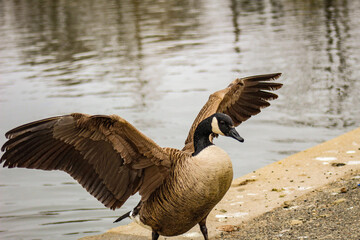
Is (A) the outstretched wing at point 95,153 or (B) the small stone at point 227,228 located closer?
(A) the outstretched wing at point 95,153

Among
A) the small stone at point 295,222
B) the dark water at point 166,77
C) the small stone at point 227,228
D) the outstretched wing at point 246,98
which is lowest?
the dark water at point 166,77

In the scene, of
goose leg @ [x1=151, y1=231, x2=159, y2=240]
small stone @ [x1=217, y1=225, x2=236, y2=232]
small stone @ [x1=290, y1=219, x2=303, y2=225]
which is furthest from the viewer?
small stone @ [x1=217, y1=225, x2=236, y2=232]

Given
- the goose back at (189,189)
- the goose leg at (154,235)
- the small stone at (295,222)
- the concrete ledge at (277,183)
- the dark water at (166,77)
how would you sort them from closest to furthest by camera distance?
the goose back at (189,189), the small stone at (295,222), the goose leg at (154,235), the concrete ledge at (277,183), the dark water at (166,77)

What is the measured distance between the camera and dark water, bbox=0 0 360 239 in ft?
25.7

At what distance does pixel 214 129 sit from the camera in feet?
16.9

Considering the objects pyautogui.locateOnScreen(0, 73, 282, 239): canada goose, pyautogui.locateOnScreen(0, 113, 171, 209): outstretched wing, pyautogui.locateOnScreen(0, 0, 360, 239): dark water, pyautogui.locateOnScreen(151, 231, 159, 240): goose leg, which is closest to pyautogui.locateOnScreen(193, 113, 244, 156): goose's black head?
pyautogui.locateOnScreen(0, 73, 282, 239): canada goose

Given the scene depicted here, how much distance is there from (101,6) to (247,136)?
Answer: 25.3 metres

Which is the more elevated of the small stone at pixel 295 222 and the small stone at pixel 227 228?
the small stone at pixel 295 222

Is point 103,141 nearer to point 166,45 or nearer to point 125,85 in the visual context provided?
point 125,85

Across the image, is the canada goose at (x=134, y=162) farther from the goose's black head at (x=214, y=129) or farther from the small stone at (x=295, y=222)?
the small stone at (x=295, y=222)

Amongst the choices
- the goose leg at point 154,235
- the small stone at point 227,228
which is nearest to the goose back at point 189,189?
the goose leg at point 154,235

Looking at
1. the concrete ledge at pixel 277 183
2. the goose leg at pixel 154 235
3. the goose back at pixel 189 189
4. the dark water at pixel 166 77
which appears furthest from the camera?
the dark water at pixel 166 77

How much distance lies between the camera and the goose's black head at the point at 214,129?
5.11m

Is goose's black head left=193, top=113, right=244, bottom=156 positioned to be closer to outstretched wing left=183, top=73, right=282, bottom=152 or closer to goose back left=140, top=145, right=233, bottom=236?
goose back left=140, top=145, right=233, bottom=236
